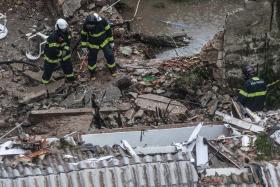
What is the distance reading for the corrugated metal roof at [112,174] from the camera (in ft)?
23.7

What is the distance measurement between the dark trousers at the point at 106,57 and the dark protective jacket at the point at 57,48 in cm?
49

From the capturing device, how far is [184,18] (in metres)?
15.3

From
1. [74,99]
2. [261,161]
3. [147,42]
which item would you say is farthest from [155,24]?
[261,161]

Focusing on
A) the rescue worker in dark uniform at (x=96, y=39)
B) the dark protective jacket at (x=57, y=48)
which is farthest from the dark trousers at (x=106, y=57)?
the dark protective jacket at (x=57, y=48)

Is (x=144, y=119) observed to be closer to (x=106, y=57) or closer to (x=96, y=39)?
(x=106, y=57)

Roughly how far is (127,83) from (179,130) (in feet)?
11.7

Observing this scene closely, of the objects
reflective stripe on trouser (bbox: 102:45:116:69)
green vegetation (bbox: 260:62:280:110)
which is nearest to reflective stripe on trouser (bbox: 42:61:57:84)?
reflective stripe on trouser (bbox: 102:45:116:69)

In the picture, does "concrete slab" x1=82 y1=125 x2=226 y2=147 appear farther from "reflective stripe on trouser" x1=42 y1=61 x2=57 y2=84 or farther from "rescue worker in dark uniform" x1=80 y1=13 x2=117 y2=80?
"reflective stripe on trouser" x1=42 y1=61 x2=57 y2=84

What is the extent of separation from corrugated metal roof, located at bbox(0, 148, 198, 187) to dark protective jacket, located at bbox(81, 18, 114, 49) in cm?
475

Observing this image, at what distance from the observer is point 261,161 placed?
25.2ft

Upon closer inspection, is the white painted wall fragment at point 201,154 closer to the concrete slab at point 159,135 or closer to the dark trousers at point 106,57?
the concrete slab at point 159,135

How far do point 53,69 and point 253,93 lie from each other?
13.9ft

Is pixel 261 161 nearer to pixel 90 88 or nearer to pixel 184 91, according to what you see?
→ pixel 184 91

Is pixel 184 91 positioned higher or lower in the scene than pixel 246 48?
lower
